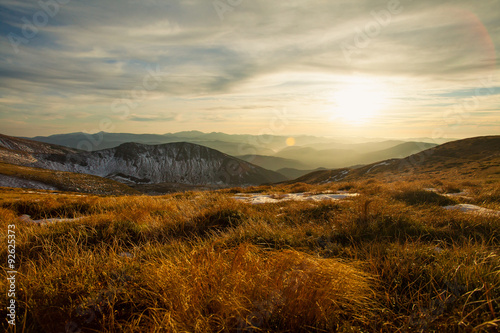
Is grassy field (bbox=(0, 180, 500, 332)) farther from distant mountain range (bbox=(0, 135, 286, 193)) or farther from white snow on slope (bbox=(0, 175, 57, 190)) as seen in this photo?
distant mountain range (bbox=(0, 135, 286, 193))

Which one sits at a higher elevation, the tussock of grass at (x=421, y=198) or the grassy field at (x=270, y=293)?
the tussock of grass at (x=421, y=198)

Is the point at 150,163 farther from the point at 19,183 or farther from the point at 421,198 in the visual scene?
the point at 421,198

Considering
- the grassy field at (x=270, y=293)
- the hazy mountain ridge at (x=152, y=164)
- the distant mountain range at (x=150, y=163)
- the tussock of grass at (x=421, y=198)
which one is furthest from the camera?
the hazy mountain ridge at (x=152, y=164)

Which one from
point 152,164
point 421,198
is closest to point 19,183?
point 152,164

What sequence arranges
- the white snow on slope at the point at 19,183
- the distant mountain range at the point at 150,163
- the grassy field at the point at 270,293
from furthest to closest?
the distant mountain range at the point at 150,163, the white snow on slope at the point at 19,183, the grassy field at the point at 270,293

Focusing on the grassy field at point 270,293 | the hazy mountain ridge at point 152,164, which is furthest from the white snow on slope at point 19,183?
the grassy field at point 270,293

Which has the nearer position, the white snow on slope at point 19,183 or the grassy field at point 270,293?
the grassy field at point 270,293

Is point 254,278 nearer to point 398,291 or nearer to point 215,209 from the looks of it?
point 398,291

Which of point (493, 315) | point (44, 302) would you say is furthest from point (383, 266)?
point (44, 302)

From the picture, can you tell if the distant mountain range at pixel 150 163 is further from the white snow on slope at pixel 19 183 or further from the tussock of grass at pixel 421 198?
the tussock of grass at pixel 421 198

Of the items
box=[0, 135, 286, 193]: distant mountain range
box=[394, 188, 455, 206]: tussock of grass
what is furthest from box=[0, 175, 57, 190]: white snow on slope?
box=[394, 188, 455, 206]: tussock of grass

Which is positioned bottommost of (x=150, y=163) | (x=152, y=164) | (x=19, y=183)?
(x=19, y=183)

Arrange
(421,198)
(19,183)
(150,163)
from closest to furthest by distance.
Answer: (421,198), (19,183), (150,163)

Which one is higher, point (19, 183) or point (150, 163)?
point (150, 163)
